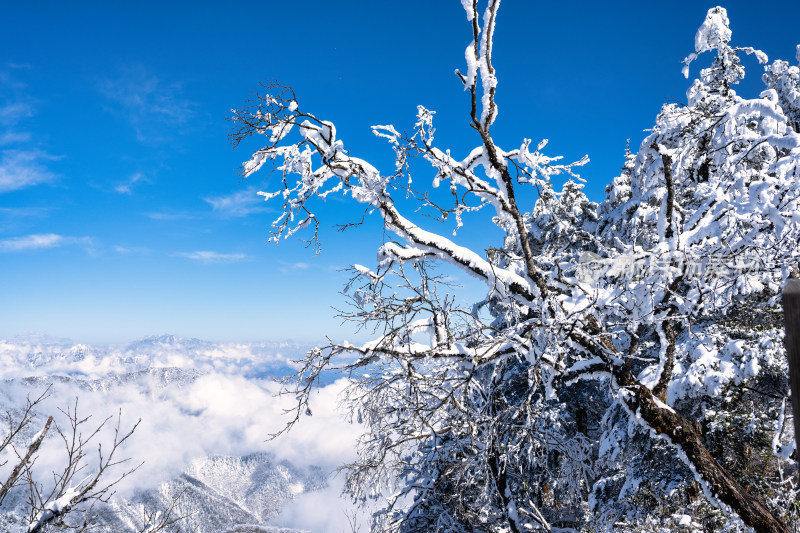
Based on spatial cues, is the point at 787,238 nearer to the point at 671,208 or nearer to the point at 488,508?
the point at 671,208

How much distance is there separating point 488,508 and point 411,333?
5239mm

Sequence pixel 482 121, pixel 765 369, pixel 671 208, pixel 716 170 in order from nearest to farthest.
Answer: pixel 482 121 < pixel 671 208 < pixel 716 170 < pixel 765 369

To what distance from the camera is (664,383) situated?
577 centimetres

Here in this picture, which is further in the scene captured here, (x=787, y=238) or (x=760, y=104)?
(x=760, y=104)

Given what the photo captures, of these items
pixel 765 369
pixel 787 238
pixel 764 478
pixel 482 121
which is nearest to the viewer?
pixel 787 238

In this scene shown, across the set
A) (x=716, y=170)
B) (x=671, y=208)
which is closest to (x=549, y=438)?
(x=671, y=208)

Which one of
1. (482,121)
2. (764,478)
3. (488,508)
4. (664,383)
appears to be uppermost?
(482,121)

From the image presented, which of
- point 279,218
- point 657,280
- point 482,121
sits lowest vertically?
point 657,280

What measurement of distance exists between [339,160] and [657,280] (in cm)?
410

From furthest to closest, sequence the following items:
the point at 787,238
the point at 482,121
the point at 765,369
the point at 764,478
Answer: the point at 765,369 → the point at 764,478 → the point at 482,121 → the point at 787,238

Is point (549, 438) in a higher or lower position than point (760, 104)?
lower

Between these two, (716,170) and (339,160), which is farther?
(716,170)

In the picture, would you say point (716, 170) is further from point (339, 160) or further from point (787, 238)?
point (339, 160)

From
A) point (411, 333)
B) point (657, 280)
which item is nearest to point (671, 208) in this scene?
point (657, 280)
